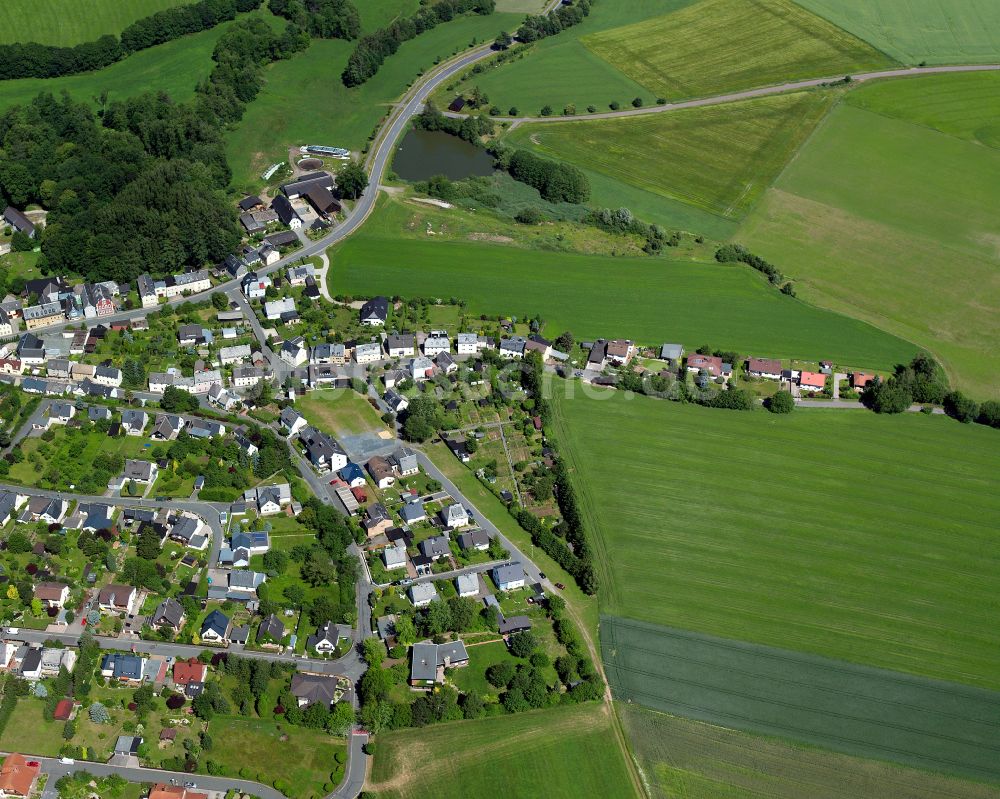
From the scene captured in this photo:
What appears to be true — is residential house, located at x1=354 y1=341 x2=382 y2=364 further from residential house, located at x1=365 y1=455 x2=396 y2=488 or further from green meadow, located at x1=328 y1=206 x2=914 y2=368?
residential house, located at x1=365 y1=455 x2=396 y2=488

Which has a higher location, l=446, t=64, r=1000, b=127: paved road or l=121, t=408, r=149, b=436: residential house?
l=446, t=64, r=1000, b=127: paved road

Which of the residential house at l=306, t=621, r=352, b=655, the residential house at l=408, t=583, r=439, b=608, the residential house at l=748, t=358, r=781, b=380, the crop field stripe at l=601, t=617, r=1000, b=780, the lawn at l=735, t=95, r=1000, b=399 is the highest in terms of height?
the lawn at l=735, t=95, r=1000, b=399

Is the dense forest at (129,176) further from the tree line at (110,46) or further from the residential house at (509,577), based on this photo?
the residential house at (509,577)

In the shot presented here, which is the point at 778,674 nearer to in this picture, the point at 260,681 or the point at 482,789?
the point at 482,789

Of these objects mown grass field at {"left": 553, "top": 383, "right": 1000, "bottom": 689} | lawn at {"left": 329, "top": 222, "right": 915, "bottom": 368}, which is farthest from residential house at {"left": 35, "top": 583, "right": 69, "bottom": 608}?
lawn at {"left": 329, "top": 222, "right": 915, "bottom": 368}

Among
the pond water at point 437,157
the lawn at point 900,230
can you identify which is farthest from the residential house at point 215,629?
the pond water at point 437,157

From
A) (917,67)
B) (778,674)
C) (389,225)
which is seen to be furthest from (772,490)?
(917,67)

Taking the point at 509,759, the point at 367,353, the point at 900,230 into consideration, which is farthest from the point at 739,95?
the point at 509,759
